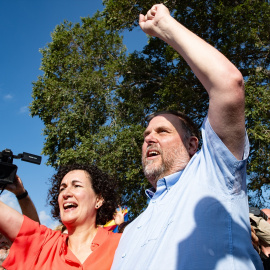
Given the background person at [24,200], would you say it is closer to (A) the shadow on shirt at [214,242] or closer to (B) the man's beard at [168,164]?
(B) the man's beard at [168,164]

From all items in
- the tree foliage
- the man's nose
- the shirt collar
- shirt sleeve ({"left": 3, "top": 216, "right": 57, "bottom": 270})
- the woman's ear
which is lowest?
shirt sleeve ({"left": 3, "top": 216, "right": 57, "bottom": 270})

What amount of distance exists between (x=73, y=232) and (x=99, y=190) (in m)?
0.49

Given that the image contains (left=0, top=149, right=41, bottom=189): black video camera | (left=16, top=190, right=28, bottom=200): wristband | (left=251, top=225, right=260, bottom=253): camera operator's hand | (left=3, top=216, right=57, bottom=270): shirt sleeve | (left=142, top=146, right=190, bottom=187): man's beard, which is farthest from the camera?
(left=251, top=225, right=260, bottom=253): camera operator's hand

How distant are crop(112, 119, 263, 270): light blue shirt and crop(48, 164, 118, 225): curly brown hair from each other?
1316 millimetres

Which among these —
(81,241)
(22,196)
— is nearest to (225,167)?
(81,241)

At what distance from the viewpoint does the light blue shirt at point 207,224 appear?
50.5 inches

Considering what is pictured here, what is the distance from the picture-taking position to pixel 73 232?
8.30 ft

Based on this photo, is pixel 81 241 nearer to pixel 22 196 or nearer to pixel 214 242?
pixel 22 196

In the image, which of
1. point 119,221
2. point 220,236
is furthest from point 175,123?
point 119,221

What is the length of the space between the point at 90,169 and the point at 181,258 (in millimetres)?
1830

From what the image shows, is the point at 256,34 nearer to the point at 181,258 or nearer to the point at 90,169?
the point at 90,169

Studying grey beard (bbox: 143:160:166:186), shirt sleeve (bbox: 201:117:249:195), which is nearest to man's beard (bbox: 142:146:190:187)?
grey beard (bbox: 143:160:166:186)

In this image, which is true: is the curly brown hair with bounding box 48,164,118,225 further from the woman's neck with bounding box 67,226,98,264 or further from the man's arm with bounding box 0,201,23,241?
the man's arm with bounding box 0,201,23,241

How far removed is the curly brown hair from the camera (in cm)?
288
